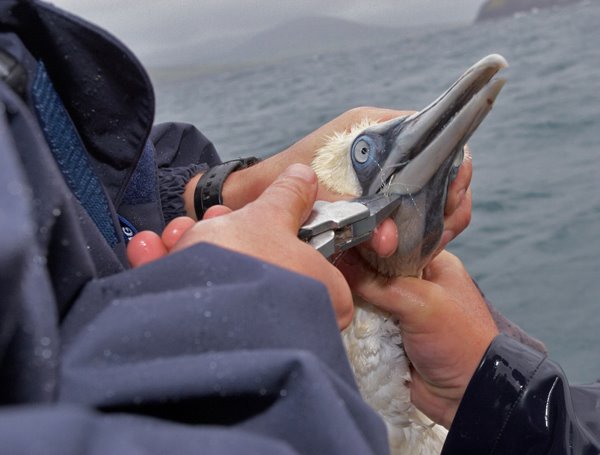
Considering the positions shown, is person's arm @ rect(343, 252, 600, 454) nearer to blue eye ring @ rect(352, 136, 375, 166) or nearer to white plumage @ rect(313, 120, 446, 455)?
white plumage @ rect(313, 120, 446, 455)

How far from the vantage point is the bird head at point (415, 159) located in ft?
5.51

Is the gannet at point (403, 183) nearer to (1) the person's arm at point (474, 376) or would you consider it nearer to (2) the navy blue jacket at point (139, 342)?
(1) the person's arm at point (474, 376)

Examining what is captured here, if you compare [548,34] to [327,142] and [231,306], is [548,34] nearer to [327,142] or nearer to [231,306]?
[327,142]

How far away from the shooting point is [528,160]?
748cm

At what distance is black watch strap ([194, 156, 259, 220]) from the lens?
237 cm

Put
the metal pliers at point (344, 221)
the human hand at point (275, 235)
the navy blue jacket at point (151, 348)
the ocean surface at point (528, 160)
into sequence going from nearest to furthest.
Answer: the navy blue jacket at point (151, 348)
the human hand at point (275, 235)
the metal pliers at point (344, 221)
the ocean surface at point (528, 160)

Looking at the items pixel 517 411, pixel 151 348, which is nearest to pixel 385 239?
pixel 517 411

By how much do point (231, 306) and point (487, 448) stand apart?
1.15 metres

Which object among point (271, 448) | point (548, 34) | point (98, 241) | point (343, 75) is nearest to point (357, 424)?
point (271, 448)

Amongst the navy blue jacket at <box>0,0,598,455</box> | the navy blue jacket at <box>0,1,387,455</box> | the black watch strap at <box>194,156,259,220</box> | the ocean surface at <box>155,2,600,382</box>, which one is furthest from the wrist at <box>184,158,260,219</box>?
the ocean surface at <box>155,2,600,382</box>

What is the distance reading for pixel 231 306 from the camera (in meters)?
0.85

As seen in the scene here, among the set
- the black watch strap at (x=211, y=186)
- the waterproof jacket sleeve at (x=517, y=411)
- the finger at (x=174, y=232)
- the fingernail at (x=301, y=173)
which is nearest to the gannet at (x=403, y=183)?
the waterproof jacket sleeve at (x=517, y=411)

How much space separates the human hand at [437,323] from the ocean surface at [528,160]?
2336mm

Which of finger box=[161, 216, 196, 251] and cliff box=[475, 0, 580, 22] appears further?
cliff box=[475, 0, 580, 22]
